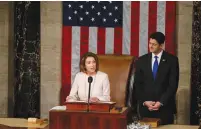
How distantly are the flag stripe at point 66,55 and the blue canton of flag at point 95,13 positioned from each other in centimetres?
17

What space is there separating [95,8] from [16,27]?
4.72ft

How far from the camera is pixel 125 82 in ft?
21.6

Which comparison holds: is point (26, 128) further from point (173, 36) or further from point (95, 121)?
point (173, 36)

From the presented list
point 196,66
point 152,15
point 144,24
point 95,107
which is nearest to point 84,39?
point 144,24

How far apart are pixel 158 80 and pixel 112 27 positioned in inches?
67.0

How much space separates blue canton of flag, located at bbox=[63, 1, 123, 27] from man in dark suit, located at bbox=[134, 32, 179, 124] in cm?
142

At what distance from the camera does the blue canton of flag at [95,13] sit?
7.79 metres

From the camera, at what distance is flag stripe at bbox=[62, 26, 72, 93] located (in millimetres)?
7930

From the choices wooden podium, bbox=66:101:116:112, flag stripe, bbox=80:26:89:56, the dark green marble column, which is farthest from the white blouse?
the dark green marble column

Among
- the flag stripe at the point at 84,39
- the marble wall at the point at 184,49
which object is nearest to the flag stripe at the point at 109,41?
the flag stripe at the point at 84,39

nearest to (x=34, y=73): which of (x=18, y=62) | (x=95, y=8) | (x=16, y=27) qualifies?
(x=18, y=62)

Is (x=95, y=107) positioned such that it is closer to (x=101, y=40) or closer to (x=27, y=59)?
(x=101, y=40)

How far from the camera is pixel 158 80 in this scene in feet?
21.1

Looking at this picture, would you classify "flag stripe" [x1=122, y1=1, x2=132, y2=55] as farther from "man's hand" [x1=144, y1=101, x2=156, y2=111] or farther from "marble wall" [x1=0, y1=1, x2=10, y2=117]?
"marble wall" [x1=0, y1=1, x2=10, y2=117]
